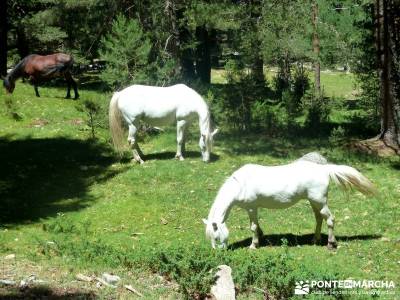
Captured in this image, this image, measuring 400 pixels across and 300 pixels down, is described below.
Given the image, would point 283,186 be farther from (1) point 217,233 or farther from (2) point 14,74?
(2) point 14,74

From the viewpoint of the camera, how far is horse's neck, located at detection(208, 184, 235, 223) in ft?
34.8

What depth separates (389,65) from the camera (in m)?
18.1

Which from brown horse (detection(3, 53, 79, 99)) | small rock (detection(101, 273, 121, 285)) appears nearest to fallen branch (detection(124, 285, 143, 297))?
small rock (detection(101, 273, 121, 285))

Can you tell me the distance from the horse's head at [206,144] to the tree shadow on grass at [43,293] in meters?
9.37

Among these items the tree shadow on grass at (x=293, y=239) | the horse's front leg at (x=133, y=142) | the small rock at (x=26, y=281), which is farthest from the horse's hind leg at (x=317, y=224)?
the horse's front leg at (x=133, y=142)

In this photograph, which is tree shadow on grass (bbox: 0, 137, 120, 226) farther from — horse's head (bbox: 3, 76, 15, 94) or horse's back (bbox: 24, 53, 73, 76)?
horse's back (bbox: 24, 53, 73, 76)

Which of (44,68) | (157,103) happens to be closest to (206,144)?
(157,103)

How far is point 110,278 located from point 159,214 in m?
5.19

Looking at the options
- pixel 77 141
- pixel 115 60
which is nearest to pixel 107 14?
pixel 115 60

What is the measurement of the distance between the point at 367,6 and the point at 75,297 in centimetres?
2163

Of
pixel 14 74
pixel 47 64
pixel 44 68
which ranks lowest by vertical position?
pixel 14 74

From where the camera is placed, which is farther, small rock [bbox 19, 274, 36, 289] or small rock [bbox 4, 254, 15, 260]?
small rock [bbox 4, 254, 15, 260]

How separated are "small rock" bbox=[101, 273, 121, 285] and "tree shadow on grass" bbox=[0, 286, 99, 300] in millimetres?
542

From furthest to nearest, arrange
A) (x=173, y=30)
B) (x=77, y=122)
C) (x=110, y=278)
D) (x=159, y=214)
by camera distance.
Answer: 1. (x=77, y=122)
2. (x=173, y=30)
3. (x=159, y=214)
4. (x=110, y=278)
